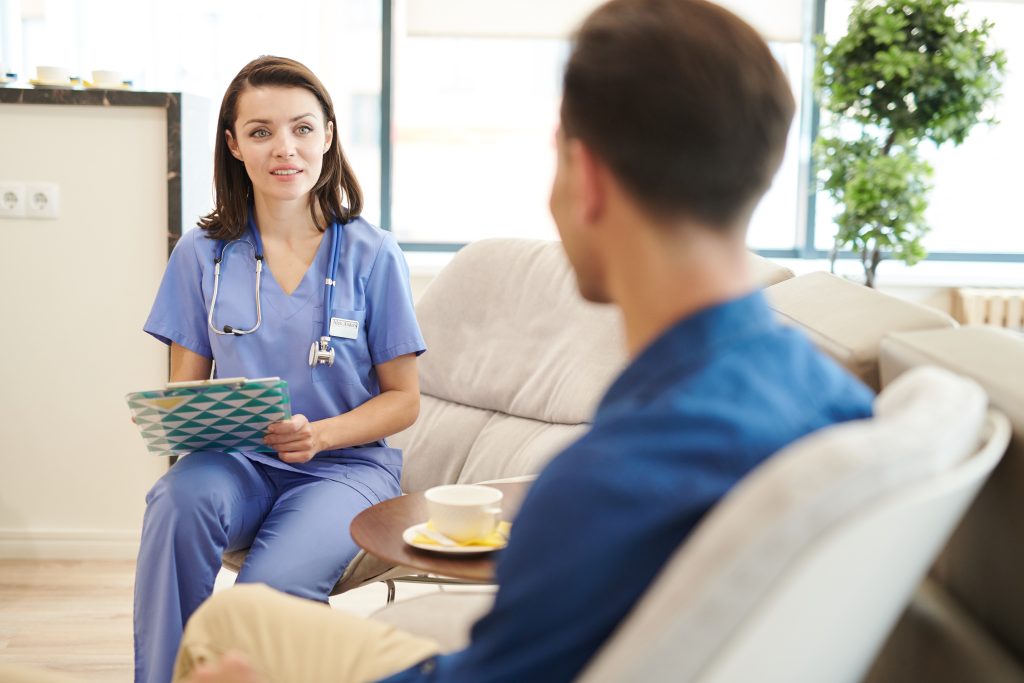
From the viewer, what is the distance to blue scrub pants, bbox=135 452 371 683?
179cm

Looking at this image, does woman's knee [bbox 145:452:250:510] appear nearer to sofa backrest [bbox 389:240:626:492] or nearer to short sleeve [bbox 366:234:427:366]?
short sleeve [bbox 366:234:427:366]

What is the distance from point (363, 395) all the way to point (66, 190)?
1551 mm

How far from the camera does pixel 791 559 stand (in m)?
0.60

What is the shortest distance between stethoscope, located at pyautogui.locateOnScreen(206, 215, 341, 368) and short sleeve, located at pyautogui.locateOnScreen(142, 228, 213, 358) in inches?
1.3

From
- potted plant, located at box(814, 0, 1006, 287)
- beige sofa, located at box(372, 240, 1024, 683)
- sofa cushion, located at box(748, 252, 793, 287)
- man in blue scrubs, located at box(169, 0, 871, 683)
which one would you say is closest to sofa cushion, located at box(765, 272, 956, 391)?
beige sofa, located at box(372, 240, 1024, 683)

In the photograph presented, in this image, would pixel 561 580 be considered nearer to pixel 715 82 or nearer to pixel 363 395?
pixel 715 82

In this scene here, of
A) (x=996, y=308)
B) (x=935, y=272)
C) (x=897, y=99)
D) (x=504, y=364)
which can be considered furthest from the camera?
(x=935, y=272)

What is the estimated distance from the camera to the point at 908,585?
83 cm

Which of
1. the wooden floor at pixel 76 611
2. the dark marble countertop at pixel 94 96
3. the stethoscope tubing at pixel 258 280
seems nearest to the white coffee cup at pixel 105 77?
the dark marble countertop at pixel 94 96

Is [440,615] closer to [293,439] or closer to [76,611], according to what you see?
[293,439]

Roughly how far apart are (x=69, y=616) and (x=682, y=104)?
2575mm

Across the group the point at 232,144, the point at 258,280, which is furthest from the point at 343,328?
the point at 232,144

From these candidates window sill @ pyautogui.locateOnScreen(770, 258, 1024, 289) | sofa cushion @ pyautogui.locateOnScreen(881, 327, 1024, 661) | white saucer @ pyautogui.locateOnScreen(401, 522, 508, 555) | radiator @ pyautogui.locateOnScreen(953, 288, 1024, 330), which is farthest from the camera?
window sill @ pyautogui.locateOnScreen(770, 258, 1024, 289)

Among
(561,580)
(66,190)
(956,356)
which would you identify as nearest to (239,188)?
(66,190)
